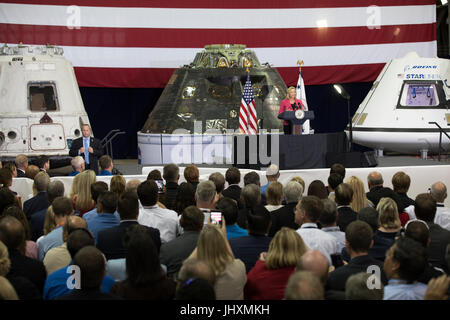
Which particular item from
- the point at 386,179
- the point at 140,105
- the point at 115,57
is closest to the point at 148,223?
the point at 386,179

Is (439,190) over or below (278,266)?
over

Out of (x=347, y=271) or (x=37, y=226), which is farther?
(x=37, y=226)

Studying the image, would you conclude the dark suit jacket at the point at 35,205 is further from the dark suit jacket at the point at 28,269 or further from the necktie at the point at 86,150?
the necktie at the point at 86,150

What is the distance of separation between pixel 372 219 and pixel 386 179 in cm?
498

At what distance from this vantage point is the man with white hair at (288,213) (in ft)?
18.4

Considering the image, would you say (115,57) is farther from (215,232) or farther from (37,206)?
(215,232)

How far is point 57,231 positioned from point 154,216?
921 mm

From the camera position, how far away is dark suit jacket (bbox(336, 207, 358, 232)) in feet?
17.9

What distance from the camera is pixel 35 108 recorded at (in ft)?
41.9

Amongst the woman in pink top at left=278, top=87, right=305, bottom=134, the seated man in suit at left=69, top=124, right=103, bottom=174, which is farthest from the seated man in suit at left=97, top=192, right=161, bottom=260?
the woman in pink top at left=278, top=87, right=305, bottom=134

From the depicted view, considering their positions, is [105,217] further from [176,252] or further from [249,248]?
[249,248]

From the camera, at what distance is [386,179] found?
30.9ft

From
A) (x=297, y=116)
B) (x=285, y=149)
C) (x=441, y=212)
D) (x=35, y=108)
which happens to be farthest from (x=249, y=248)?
(x=35, y=108)

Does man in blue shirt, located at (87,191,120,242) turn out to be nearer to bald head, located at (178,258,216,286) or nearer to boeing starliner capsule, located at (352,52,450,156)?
bald head, located at (178,258,216,286)
